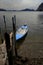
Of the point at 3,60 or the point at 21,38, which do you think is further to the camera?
the point at 21,38

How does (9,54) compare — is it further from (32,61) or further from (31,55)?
(31,55)

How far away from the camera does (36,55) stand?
69.7ft

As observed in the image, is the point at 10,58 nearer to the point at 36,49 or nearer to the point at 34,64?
the point at 34,64

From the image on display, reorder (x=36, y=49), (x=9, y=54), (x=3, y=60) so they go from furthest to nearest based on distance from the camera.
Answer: (x=36, y=49)
(x=3, y=60)
(x=9, y=54)

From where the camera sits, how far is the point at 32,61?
725 inches

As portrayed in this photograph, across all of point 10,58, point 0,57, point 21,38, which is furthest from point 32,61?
point 21,38

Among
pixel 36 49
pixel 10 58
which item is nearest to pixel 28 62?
pixel 10 58

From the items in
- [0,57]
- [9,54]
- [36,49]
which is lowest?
[36,49]

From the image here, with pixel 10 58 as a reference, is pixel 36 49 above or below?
below

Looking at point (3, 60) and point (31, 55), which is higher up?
point (3, 60)

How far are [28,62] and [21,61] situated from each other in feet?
2.40

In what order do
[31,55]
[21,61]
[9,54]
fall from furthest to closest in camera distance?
1. [31,55]
2. [21,61]
3. [9,54]

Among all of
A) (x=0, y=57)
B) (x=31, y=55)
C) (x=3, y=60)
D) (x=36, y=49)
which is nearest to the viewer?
(x=3, y=60)

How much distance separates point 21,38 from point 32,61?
1185 cm
